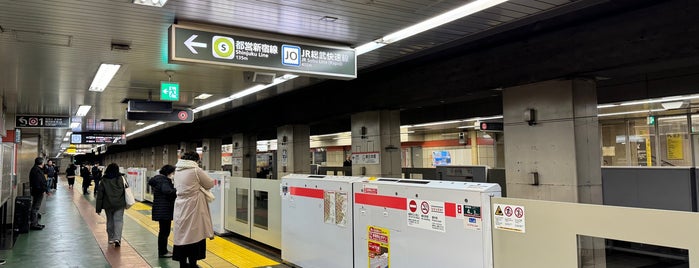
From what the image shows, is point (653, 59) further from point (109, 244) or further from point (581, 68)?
point (109, 244)

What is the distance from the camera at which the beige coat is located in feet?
17.0

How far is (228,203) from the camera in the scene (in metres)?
9.47

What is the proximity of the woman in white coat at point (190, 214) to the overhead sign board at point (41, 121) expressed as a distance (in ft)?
34.3

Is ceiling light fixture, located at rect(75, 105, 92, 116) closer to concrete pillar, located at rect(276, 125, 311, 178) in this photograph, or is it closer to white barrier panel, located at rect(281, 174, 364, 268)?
concrete pillar, located at rect(276, 125, 311, 178)

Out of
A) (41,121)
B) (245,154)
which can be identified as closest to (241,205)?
(245,154)

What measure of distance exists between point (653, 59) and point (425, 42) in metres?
2.55

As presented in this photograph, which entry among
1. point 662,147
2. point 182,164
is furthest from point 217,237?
point 662,147

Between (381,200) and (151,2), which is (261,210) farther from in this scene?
(151,2)

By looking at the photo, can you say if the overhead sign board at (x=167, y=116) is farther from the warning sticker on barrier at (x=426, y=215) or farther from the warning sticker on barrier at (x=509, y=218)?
the warning sticker on barrier at (x=509, y=218)

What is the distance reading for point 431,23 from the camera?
537 cm

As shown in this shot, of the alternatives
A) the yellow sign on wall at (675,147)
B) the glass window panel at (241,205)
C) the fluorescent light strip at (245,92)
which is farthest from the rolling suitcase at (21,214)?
the yellow sign on wall at (675,147)

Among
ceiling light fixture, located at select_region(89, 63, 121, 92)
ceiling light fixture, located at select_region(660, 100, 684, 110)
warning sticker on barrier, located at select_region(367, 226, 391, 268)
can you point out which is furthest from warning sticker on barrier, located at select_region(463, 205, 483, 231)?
ceiling light fixture, located at select_region(660, 100, 684, 110)

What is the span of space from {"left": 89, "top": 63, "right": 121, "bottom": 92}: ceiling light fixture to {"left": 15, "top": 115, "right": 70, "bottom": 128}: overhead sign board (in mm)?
5500

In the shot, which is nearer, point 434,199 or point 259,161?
point 434,199
